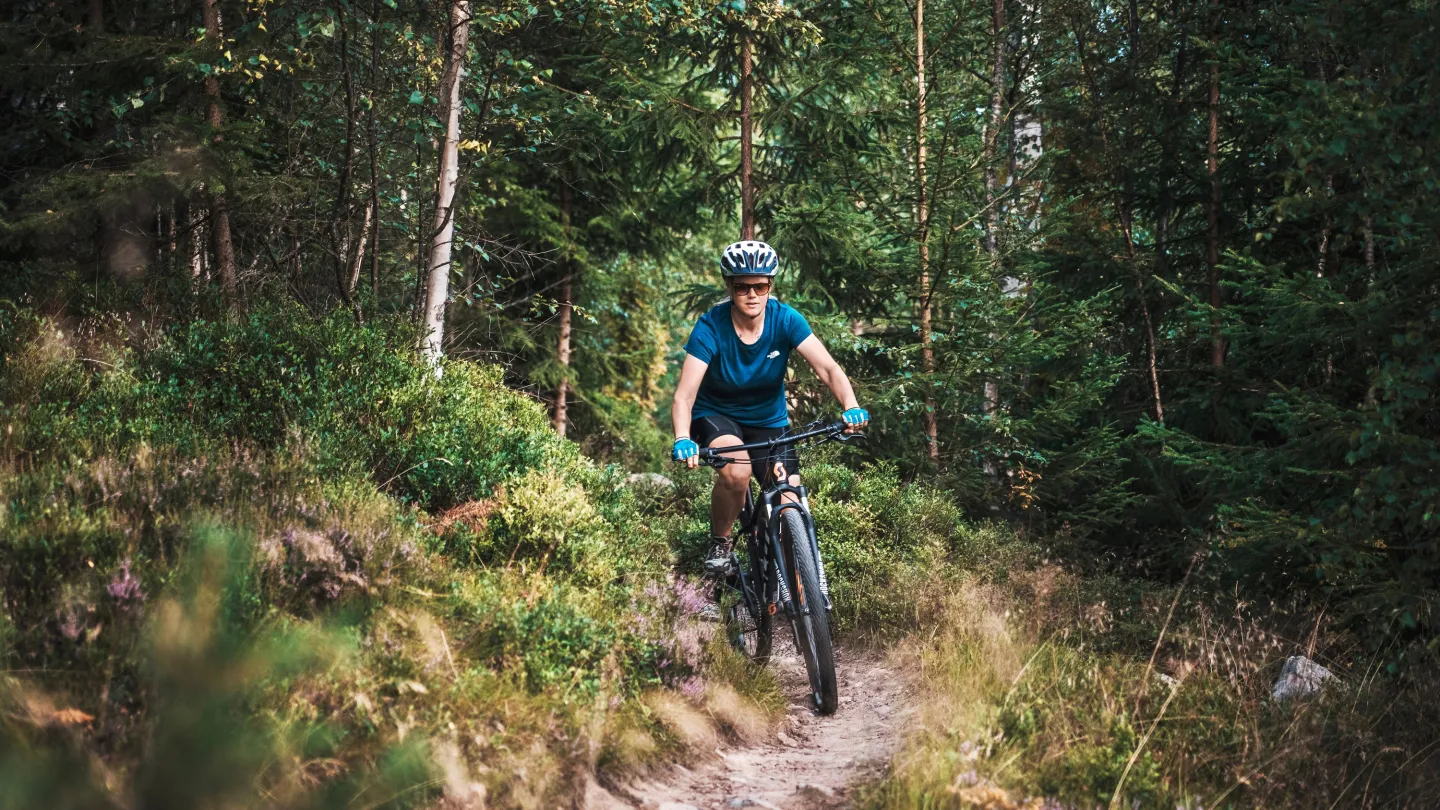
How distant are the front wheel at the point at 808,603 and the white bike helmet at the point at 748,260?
153 cm

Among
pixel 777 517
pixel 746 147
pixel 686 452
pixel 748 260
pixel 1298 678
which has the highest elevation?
pixel 746 147

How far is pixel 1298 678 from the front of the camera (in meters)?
5.95

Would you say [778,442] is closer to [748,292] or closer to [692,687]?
[748,292]

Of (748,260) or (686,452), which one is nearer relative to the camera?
(686,452)

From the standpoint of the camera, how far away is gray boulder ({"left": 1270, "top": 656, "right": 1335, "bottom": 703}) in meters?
5.77

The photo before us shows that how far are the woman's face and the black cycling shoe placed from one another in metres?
1.62

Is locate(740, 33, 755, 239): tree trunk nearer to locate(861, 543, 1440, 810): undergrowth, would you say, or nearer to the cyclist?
the cyclist

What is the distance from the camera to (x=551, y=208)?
15.7 metres

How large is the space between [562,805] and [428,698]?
2.38 feet

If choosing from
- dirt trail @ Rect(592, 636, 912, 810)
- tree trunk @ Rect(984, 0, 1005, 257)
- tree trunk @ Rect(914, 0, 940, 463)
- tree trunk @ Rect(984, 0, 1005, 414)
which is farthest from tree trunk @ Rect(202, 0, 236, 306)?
tree trunk @ Rect(984, 0, 1005, 257)

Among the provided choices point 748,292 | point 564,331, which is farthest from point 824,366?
point 564,331

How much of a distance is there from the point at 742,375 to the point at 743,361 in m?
0.09

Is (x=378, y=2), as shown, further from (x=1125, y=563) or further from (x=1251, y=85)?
(x=1125, y=563)

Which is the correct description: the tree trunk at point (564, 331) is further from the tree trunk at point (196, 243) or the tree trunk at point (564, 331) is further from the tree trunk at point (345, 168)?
the tree trunk at point (345, 168)
